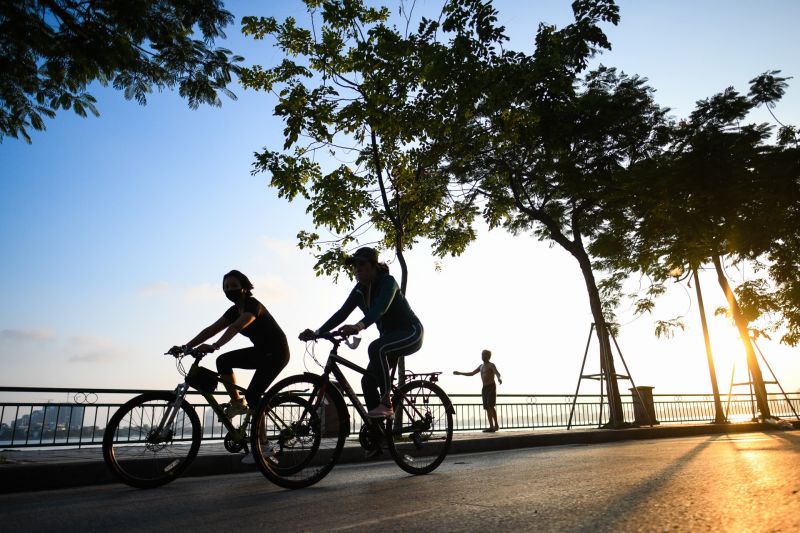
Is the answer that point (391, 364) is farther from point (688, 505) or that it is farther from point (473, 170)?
point (473, 170)

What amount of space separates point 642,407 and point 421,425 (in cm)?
1271

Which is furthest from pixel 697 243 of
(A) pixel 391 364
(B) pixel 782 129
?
(A) pixel 391 364

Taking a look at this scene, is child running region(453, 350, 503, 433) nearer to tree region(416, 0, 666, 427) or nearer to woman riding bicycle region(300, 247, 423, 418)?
tree region(416, 0, 666, 427)

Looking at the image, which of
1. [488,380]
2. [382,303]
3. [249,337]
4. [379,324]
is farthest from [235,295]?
[488,380]

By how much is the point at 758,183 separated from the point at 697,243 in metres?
1.91

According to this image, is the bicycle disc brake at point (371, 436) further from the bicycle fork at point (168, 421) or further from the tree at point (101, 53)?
the tree at point (101, 53)

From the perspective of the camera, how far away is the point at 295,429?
4.81m

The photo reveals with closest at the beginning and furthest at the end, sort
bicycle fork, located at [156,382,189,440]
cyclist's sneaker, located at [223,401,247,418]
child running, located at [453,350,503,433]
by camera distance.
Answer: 1. bicycle fork, located at [156,382,189,440]
2. cyclist's sneaker, located at [223,401,247,418]
3. child running, located at [453,350,503,433]

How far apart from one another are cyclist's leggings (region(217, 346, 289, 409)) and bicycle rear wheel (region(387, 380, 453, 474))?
4.30 ft

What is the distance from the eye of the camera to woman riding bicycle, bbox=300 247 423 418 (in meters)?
5.06

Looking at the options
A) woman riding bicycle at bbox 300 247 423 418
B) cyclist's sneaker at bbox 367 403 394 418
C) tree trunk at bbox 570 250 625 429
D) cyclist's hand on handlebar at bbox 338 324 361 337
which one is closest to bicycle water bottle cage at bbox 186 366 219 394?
woman riding bicycle at bbox 300 247 423 418

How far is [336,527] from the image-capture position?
9.71 ft

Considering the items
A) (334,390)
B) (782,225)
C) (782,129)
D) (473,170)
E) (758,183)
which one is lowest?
(334,390)

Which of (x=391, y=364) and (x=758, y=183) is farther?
(x=758, y=183)
